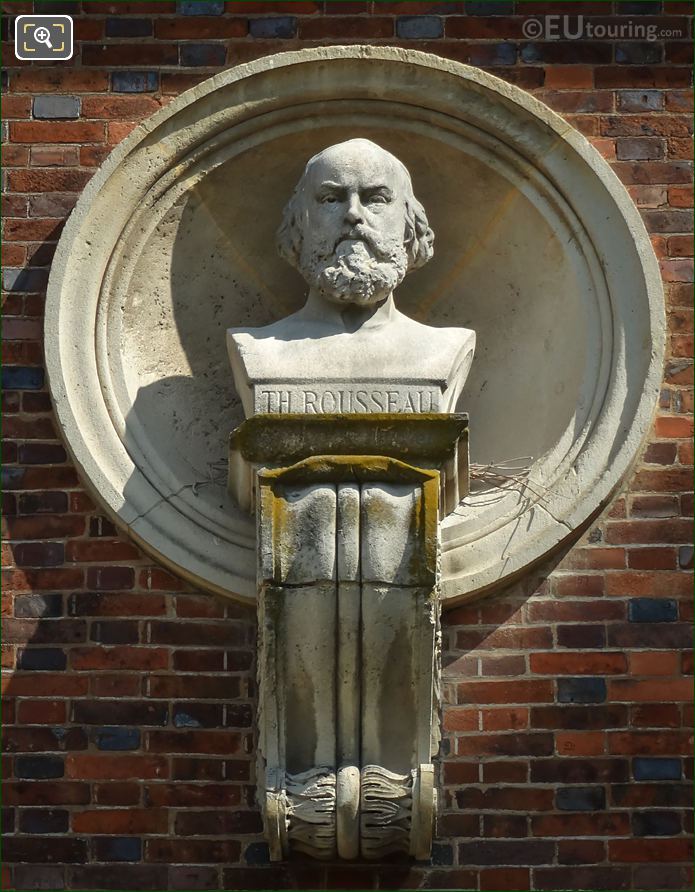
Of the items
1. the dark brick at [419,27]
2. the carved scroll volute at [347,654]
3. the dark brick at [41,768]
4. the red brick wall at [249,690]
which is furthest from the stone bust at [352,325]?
the dark brick at [41,768]

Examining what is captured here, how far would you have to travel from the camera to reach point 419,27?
752 centimetres

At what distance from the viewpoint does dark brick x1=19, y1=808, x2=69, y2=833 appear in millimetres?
6883

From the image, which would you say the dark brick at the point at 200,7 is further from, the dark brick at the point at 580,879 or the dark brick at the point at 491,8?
the dark brick at the point at 580,879

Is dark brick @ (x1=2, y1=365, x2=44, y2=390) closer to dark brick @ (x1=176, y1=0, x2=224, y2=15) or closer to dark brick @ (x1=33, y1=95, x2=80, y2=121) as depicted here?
dark brick @ (x1=33, y1=95, x2=80, y2=121)

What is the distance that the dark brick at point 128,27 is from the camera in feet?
24.7

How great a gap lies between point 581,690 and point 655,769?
304mm

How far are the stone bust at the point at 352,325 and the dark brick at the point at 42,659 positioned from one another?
2.90ft

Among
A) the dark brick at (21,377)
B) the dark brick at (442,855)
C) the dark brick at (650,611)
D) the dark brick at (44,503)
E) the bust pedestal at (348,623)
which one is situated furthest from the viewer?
the dark brick at (21,377)

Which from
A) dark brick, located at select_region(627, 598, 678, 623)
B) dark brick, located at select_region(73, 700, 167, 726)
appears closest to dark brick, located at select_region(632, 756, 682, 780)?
dark brick, located at select_region(627, 598, 678, 623)

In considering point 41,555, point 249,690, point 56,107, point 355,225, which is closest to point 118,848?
point 249,690

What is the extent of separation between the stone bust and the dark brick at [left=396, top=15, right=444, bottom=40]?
1.71 feet

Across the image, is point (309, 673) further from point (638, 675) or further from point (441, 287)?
point (441, 287)

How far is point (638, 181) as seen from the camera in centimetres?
739

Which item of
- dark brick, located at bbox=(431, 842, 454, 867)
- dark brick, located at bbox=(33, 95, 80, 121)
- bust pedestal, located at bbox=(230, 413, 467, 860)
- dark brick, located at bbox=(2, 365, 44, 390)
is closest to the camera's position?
bust pedestal, located at bbox=(230, 413, 467, 860)
